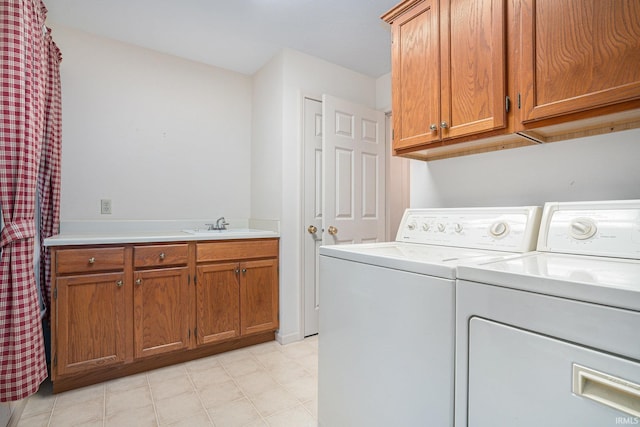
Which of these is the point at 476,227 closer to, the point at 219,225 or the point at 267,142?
the point at 267,142

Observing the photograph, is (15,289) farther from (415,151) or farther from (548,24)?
(548,24)

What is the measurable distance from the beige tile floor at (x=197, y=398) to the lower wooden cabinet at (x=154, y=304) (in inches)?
5.1

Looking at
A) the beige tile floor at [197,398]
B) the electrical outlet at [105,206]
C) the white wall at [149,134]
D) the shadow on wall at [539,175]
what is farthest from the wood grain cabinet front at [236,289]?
the shadow on wall at [539,175]

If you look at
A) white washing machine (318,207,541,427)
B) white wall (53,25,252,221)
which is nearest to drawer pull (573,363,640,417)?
white washing machine (318,207,541,427)

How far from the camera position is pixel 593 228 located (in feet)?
3.31

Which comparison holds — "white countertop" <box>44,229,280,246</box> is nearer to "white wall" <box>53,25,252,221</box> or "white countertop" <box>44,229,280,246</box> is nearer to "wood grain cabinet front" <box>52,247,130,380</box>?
"wood grain cabinet front" <box>52,247,130,380</box>

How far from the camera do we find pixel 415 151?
1531 millimetres

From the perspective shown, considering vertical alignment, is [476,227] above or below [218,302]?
above

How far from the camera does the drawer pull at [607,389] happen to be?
564mm

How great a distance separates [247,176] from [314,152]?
Result: 0.78 metres

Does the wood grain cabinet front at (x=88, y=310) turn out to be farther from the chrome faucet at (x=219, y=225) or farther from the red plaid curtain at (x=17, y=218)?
the chrome faucet at (x=219, y=225)

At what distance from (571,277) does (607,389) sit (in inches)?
8.4

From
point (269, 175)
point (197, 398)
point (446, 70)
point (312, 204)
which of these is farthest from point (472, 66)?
point (197, 398)

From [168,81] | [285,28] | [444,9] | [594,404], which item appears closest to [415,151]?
[444,9]
